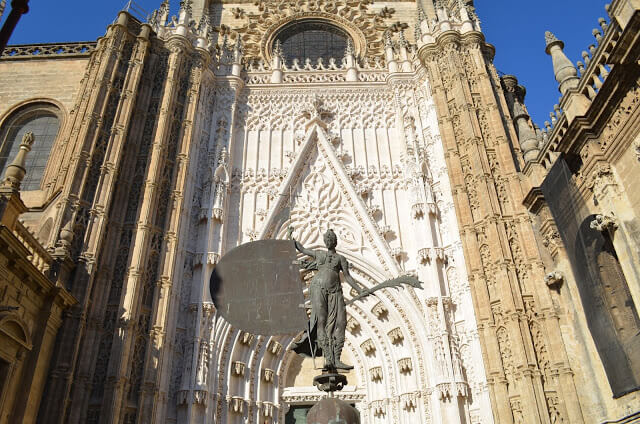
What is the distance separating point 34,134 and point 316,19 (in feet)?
37.8

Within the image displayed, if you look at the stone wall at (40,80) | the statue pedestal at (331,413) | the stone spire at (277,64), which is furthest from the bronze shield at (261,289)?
the stone wall at (40,80)

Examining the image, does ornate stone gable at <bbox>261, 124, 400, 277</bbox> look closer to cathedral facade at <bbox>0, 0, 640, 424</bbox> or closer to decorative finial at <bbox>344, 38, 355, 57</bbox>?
Answer: cathedral facade at <bbox>0, 0, 640, 424</bbox>

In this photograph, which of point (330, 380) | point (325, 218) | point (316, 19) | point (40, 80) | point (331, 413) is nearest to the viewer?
point (331, 413)

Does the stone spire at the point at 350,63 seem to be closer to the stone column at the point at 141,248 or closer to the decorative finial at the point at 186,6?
the stone column at the point at 141,248

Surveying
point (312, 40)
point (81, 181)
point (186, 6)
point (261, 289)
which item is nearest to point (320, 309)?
point (261, 289)

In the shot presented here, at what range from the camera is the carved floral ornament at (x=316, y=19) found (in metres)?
21.0

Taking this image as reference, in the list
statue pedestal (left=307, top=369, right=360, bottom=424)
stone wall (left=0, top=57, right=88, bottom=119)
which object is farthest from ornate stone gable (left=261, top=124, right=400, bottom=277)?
statue pedestal (left=307, top=369, right=360, bottom=424)

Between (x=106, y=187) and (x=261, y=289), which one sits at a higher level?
(x=106, y=187)

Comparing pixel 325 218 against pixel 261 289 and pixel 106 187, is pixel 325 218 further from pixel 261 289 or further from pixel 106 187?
pixel 261 289

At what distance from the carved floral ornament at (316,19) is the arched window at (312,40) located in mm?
209

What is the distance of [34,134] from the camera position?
17078 mm

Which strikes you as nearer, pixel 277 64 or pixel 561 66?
pixel 561 66

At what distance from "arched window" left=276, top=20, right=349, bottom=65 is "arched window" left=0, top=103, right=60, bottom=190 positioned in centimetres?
888

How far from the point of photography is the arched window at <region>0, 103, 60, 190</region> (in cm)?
1623
